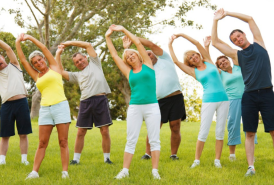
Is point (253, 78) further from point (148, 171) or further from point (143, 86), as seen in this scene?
point (148, 171)

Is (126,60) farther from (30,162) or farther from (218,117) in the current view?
(30,162)

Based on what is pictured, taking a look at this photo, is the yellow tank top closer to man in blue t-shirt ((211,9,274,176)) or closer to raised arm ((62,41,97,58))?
raised arm ((62,41,97,58))

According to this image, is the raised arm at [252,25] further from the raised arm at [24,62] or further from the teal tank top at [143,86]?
the raised arm at [24,62]

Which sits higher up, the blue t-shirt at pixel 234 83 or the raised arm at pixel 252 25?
the raised arm at pixel 252 25

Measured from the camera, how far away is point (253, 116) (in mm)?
5988

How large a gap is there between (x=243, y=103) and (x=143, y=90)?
189 cm

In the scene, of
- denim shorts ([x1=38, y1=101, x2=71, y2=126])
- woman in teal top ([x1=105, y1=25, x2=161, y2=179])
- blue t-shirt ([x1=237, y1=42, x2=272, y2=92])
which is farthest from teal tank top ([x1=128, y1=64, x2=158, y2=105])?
blue t-shirt ([x1=237, y1=42, x2=272, y2=92])

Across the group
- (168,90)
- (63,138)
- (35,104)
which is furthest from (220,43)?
(35,104)

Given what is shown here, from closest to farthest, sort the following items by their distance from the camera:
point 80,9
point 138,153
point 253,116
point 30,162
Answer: point 253,116
point 30,162
point 138,153
point 80,9

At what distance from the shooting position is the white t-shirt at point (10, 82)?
7418mm

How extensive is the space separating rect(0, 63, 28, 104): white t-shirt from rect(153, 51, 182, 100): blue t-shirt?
3.13 m

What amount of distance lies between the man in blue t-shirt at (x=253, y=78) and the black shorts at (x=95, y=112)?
2919 mm

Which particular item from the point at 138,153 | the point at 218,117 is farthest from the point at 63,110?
the point at 138,153

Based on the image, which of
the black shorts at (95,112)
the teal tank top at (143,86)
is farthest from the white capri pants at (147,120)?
the black shorts at (95,112)
